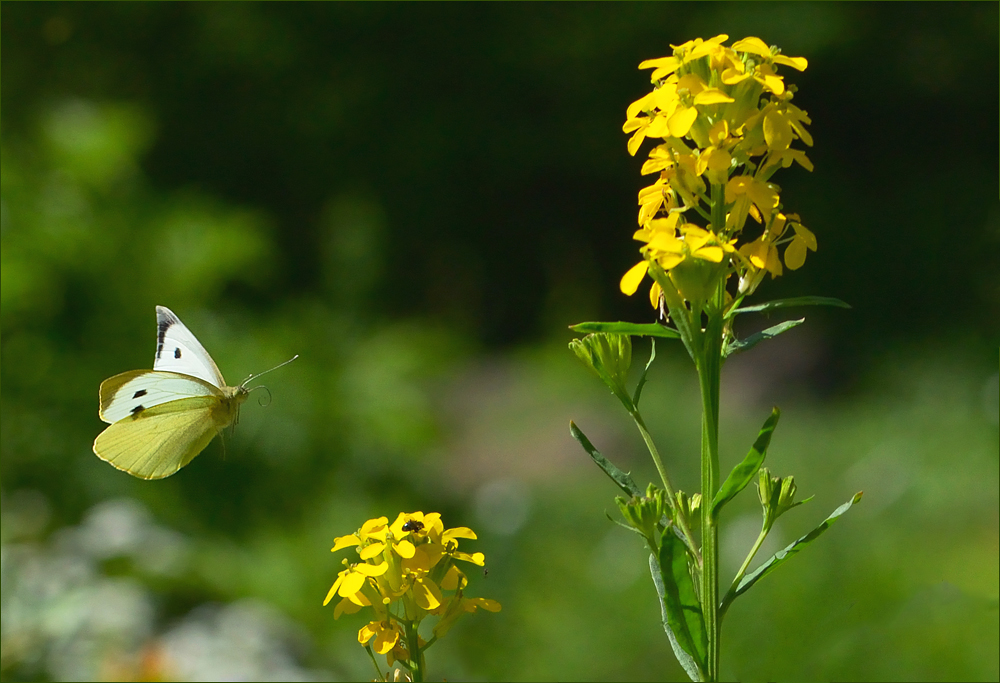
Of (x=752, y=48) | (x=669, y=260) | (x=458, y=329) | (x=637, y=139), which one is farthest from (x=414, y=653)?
(x=458, y=329)

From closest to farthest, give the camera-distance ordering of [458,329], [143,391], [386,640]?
[386,640] → [143,391] → [458,329]

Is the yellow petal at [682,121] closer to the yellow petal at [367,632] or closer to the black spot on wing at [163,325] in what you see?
the yellow petal at [367,632]

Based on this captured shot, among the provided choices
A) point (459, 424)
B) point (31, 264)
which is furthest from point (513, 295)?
point (31, 264)

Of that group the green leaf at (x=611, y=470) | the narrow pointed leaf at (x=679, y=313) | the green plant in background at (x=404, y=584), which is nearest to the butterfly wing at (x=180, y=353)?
the green plant in background at (x=404, y=584)

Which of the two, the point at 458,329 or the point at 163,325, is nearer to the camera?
the point at 163,325

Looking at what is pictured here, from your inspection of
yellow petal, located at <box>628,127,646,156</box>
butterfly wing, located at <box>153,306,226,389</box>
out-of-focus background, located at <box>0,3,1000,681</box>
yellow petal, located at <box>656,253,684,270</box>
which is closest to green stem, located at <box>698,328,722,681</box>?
yellow petal, located at <box>656,253,684,270</box>

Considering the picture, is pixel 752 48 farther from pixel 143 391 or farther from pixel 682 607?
pixel 143 391
